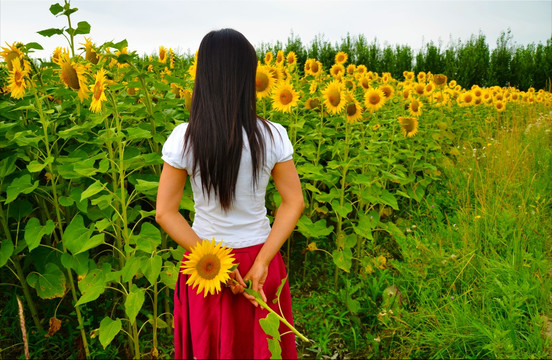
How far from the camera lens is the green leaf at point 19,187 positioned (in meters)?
2.19

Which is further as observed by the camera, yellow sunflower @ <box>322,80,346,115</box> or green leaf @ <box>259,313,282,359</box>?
yellow sunflower @ <box>322,80,346,115</box>

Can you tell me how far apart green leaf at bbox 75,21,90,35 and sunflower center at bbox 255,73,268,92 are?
3.00 feet

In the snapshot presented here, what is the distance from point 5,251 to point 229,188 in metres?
1.54

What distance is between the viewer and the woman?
1475mm

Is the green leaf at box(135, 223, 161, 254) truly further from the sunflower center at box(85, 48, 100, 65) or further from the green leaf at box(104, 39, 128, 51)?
the sunflower center at box(85, 48, 100, 65)

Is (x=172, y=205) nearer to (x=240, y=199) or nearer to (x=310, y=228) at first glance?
(x=240, y=199)

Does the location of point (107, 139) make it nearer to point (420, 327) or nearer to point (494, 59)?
point (420, 327)

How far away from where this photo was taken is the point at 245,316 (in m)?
1.60

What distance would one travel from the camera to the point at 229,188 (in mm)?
1491

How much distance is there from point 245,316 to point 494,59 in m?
17.9

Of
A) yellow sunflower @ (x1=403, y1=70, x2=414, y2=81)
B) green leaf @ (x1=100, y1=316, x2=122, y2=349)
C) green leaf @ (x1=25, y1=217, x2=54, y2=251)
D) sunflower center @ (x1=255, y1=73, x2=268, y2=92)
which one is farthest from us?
yellow sunflower @ (x1=403, y1=70, x2=414, y2=81)

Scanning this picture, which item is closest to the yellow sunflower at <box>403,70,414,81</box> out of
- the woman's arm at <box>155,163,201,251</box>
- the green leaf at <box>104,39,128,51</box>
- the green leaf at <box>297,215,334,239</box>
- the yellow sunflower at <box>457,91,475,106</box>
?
the yellow sunflower at <box>457,91,475,106</box>

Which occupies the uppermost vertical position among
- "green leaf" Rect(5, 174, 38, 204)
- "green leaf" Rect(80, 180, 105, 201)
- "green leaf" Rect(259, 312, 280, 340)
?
"green leaf" Rect(80, 180, 105, 201)

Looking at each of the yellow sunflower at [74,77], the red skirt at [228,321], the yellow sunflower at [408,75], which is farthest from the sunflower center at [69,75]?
the yellow sunflower at [408,75]
